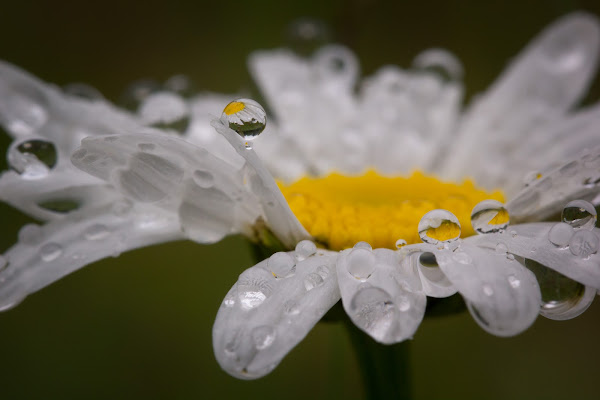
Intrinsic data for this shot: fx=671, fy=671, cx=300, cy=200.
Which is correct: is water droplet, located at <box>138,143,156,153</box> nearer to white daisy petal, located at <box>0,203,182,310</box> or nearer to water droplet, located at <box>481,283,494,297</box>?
white daisy petal, located at <box>0,203,182,310</box>

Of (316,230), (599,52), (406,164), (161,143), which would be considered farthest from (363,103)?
(161,143)

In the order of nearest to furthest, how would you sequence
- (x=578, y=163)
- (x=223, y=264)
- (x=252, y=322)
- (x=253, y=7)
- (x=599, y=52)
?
1. (x=252, y=322)
2. (x=578, y=163)
3. (x=599, y=52)
4. (x=223, y=264)
5. (x=253, y=7)

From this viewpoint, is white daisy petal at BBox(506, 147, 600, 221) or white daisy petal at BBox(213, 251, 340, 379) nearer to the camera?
white daisy petal at BBox(213, 251, 340, 379)

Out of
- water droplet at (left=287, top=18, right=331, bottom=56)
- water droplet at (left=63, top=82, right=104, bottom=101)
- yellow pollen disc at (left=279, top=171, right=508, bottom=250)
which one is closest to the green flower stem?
yellow pollen disc at (left=279, top=171, right=508, bottom=250)

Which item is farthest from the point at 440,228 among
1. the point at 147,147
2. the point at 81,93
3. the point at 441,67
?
the point at 441,67

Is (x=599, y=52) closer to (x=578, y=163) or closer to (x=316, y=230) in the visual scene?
(x=578, y=163)

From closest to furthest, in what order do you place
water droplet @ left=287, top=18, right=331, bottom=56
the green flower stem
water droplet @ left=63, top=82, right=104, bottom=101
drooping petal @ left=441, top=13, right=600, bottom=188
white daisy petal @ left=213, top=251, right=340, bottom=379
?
white daisy petal @ left=213, top=251, right=340, bottom=379
the green flower stem
water droplet @ left=63, top=82, right=104, bottom=101
drooping petal @ left=441, top=13, right=600, bottom=188
water droplet @ left=287, top=18, right=331, bottom=56

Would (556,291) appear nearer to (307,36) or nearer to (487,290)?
(487,290)
